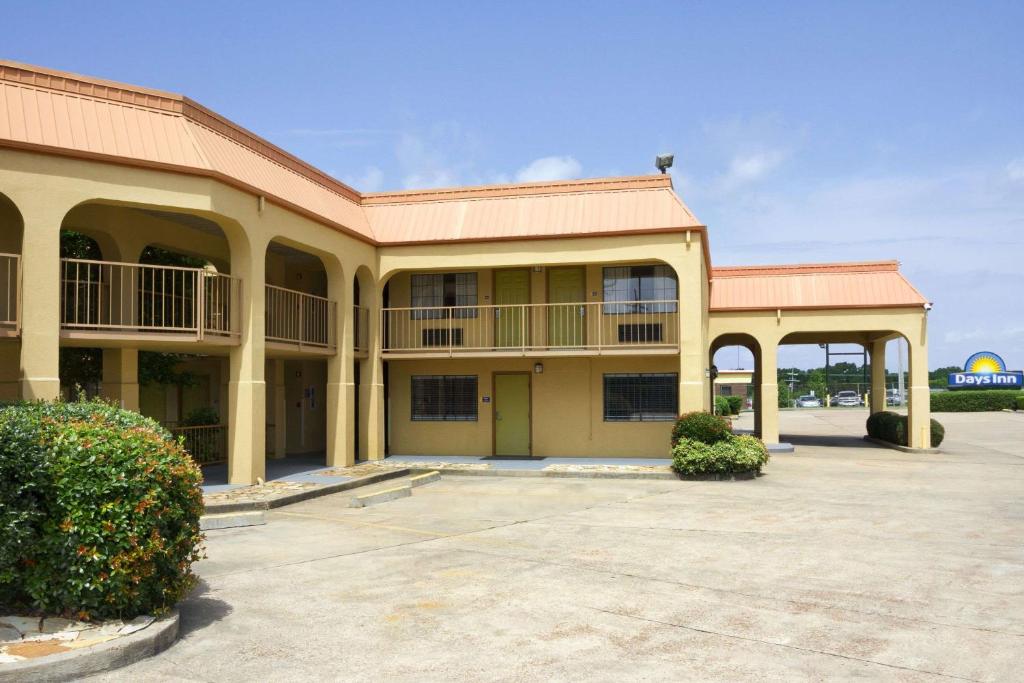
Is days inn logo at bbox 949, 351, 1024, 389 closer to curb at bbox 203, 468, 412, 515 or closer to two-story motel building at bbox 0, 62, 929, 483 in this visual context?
two-story motel building at bbox 0, 62, 929, 483

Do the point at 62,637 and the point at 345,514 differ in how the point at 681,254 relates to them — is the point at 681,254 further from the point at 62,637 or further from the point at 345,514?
the point at 62,637

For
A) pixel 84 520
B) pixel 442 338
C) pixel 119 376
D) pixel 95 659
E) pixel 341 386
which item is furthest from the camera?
pixel 442 338

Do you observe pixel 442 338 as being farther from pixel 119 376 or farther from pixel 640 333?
pixel 119 376

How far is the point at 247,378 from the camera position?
1503cm

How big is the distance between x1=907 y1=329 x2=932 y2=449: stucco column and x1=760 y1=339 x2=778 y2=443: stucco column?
3790 mm

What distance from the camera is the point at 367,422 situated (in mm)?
20500

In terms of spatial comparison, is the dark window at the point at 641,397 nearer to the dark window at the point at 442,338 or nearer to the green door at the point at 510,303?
the green door at the point at 510,303

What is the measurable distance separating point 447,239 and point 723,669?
50.9 feet

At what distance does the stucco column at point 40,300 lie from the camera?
12.3 meters

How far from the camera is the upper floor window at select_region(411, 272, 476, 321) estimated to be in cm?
2194

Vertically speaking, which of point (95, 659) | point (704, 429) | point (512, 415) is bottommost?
point (95, 659)

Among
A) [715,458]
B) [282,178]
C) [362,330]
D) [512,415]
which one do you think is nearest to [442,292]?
[362,330]

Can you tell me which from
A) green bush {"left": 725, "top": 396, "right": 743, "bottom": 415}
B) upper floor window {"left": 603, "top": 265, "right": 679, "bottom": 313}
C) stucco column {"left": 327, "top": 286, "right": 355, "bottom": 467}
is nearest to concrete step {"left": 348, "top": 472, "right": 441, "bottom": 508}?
stucco column {"left": 327, "top": 286, "right": 355, "bottom": 467}

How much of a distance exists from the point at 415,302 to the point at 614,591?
15.0m
